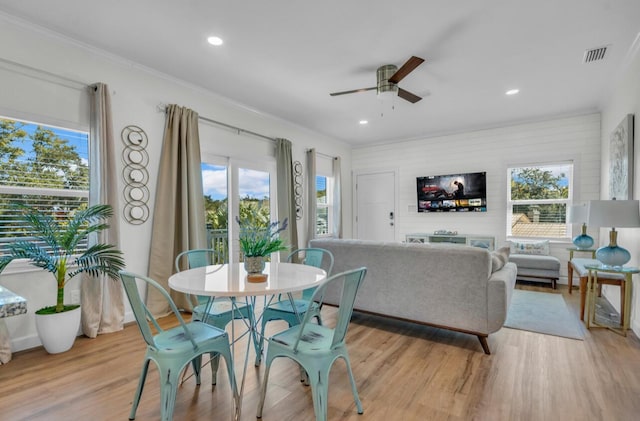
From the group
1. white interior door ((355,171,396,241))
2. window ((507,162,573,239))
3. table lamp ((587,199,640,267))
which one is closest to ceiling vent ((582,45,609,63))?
table lamp ((587,199,640,267))

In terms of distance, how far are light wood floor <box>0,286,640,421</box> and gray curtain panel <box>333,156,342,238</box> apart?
12.8 feet

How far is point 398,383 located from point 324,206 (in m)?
4.67

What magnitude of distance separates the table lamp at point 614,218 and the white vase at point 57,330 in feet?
15.4

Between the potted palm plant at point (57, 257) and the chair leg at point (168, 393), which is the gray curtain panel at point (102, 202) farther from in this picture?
the chair leg at point (168, 393)

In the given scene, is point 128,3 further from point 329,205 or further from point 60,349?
point 329,205

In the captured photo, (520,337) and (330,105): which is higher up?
(330,105)

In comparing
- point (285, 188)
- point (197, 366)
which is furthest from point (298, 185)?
point (197, 366)

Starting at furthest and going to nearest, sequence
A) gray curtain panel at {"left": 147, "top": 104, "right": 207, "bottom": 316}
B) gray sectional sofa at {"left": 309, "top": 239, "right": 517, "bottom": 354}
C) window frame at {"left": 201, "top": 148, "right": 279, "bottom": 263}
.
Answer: window frame at {"left": 201, "top": 148, "right": 279, "bottom": 263}
gray curtain panel at {"left": 147, "top": 104, "right": 207, "bottom": 316}
gray sectional sofa at {"left": 309, "top": 239, "right": 517, "bottom": 354}

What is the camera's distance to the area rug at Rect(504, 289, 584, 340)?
3166 mm

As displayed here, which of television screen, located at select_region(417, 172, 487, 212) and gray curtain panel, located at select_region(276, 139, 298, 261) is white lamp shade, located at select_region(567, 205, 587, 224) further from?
gray curtain panel, located at select_region(276, 139, 298, 261)

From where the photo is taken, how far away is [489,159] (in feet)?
19.4

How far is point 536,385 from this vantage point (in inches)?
85.5

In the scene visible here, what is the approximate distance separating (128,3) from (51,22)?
824mm

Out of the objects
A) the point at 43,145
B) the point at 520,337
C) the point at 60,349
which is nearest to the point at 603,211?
the point at 520,337
